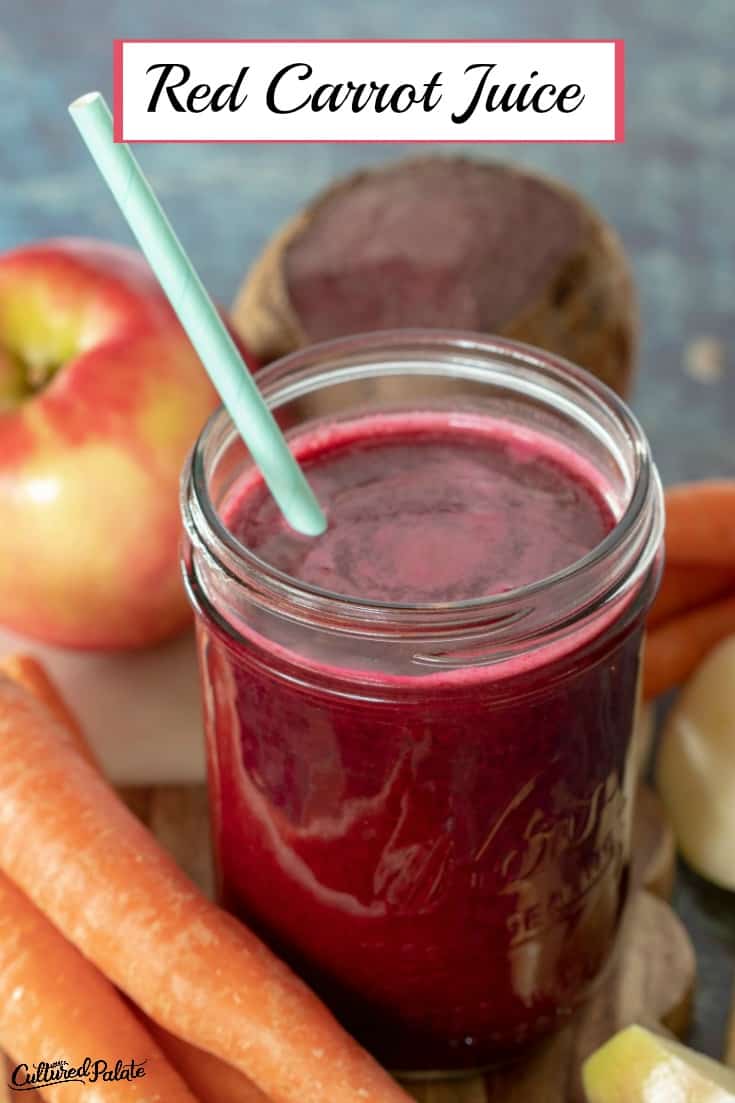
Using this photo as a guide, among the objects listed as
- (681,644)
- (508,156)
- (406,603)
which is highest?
(508,156)

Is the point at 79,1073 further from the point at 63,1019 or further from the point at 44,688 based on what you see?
the point at 44,688

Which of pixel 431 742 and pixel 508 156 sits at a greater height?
pixel 508 156

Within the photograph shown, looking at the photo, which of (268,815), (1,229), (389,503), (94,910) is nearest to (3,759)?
(94,910)

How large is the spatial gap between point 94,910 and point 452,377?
447mm

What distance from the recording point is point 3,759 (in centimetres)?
118

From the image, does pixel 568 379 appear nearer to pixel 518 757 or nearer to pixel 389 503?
pixel 389 503

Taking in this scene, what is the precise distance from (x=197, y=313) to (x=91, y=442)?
1.27 ft

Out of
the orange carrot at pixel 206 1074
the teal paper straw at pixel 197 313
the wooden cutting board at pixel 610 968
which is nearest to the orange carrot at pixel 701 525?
the wooden cutting board at pixel 610 968

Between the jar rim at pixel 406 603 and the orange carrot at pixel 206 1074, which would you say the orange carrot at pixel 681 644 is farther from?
the orange carrot at pixel 206 1074

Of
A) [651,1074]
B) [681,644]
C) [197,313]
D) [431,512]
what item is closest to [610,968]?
[651,1074]

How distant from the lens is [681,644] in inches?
54.4

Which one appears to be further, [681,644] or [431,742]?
[681,644]

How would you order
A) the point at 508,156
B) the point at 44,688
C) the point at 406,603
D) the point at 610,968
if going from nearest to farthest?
the point at 406,603 → the point at 610,968 → the point at 44,688 → the point at 508,156

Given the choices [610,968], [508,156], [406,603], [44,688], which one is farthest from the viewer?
[508,156]
